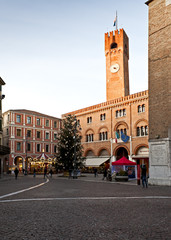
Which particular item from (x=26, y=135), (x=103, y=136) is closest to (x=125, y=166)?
(x=103, y=136)

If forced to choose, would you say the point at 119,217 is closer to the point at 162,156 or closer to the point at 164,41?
the point at 162,156

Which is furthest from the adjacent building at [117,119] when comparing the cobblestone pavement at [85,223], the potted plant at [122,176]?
the cobblestone pavement at [85,223]

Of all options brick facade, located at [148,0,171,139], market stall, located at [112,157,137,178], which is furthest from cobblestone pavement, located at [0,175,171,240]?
market stall, located at [112,157,137,178]

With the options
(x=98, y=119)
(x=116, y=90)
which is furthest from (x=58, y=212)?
(x=116, y=90)

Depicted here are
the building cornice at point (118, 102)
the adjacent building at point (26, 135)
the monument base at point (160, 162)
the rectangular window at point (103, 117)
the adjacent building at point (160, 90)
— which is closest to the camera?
the monument base at point (160, 162)

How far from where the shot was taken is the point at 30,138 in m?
53.4

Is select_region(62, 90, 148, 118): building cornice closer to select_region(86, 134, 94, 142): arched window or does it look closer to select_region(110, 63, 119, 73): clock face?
select_region(86, 134, 94, 142): arched window

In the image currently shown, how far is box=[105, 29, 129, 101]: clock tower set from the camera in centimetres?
4878

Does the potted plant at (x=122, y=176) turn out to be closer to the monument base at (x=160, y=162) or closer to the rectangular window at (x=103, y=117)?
the monument base at (x=160, y=162)

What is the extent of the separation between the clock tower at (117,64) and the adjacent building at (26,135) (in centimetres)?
1574

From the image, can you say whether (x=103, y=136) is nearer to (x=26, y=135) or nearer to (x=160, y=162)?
(x=26, y=135)

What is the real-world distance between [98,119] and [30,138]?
15.6 metres

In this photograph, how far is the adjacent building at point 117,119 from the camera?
39.3 metres

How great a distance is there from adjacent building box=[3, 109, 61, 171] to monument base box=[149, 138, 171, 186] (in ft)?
97.3
